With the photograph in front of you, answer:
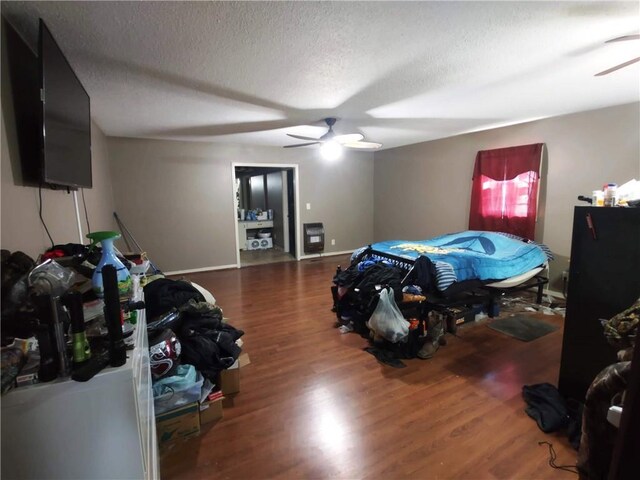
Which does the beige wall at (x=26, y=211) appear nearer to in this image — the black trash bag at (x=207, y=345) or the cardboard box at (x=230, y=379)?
the black trash bag at (x=207, y=345)

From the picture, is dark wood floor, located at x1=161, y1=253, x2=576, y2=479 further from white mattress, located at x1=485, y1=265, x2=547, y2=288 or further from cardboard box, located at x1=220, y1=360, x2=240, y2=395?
white mattress, located at x1=485, y1=265, x2=547, y2=288

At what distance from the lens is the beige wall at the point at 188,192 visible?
475cm

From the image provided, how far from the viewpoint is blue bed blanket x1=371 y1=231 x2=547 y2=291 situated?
9.47 ft

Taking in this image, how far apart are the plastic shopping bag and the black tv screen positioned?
7.70 ft

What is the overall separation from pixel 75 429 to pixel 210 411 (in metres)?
1.15

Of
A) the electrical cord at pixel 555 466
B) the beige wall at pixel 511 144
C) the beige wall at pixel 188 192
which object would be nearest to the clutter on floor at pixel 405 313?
the electrical cord at pixel 555 466

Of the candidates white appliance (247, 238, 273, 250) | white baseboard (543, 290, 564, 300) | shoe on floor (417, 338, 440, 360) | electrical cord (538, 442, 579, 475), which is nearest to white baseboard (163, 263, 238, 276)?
white appliance (247, 238, 273, 250)

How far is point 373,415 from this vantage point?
6.29 ft

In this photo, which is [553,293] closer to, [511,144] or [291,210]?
[511,144]

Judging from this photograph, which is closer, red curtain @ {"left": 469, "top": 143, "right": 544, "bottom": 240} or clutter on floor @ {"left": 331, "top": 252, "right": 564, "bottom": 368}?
clutter on floor @ {"left": 331, "top": 252, "right": 564, "bottom": 368}

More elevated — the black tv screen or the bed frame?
the black tv screen

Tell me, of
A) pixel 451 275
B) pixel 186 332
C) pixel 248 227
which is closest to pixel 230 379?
pixel 186 332

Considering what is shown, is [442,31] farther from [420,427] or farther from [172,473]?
[172,473]

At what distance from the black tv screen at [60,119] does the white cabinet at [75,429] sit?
1.15 m
